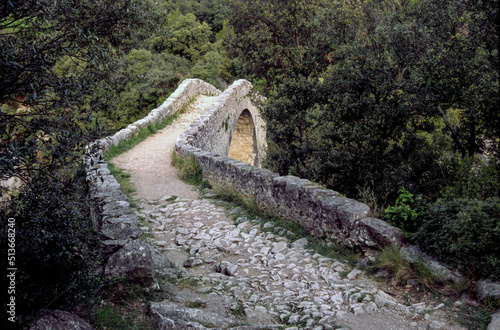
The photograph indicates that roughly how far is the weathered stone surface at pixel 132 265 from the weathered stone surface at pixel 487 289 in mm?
3449

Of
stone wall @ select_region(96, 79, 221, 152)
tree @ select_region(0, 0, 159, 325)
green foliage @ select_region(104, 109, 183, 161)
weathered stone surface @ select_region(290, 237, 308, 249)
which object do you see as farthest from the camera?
stone wall @ select_region(96, 79, 221, 152)

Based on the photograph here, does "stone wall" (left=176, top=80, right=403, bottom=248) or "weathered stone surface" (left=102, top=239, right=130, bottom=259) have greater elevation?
"stone wall" (left=176, top=80, right=403, bottom=248)

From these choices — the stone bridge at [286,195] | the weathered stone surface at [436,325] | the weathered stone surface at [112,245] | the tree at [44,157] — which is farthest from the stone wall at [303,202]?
the tree at [44,157]

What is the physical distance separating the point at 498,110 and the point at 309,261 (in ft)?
10.2

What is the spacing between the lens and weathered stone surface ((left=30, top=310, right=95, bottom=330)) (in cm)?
288

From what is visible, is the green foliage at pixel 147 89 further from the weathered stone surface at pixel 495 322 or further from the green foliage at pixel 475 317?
the weathered stone surface at pixel 495 322

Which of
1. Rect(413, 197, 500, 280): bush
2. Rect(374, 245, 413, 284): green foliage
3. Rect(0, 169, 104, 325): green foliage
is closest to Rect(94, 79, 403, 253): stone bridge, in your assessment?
Rect(374, 245, 413, 284): green foliage

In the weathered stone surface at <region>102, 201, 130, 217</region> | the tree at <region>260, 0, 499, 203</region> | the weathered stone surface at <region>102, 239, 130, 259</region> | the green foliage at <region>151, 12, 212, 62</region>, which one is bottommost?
the weathered stone surface at <region>102, 239, 130, 259</region>

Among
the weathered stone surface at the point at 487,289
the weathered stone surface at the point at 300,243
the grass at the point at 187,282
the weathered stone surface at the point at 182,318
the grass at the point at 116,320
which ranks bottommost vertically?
the grass at the point at 187,282

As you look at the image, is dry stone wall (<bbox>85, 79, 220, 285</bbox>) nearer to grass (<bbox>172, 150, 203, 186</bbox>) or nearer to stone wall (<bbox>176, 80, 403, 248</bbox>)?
stone wall (<bbox>176, 80, 403, 248</bbox>)

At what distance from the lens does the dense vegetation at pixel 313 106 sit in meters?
3.19

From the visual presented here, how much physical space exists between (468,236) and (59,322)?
4.13 meters

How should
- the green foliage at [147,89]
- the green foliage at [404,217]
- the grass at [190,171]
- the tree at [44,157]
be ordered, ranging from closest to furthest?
Result: the tree at [44,157]
the green foliage at [404,217]
the grass at [190,171]
the green foliage at [147,89]

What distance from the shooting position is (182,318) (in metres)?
3.40
